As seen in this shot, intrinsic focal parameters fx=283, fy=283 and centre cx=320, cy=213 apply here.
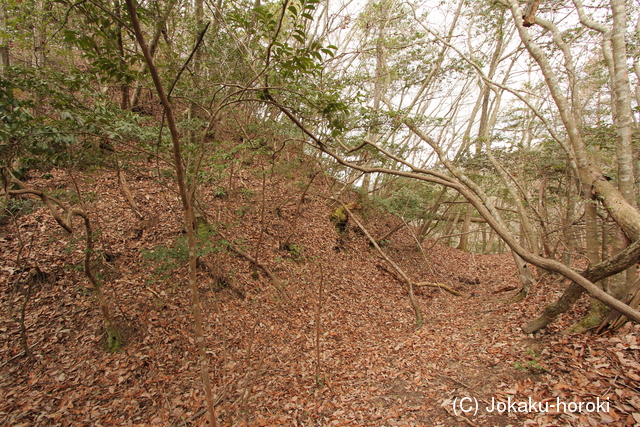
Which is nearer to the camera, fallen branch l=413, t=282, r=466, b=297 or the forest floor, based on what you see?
the forest floor

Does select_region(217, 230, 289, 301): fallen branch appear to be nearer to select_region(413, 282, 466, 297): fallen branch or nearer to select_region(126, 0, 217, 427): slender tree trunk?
select_region(413, 282, 466, 297): fallen branch

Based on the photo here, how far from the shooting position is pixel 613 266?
10.5ft

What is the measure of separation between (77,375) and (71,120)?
3851mm

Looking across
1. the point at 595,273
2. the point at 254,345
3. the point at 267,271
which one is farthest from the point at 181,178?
the point at 267,271

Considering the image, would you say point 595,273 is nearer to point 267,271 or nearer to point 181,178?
point 181,178

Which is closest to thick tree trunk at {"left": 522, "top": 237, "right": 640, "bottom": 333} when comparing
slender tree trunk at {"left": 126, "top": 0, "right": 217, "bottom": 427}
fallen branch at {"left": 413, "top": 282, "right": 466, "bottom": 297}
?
slender tree trunk at {"left": 126, "top": 0, "right": 217, "bottom": 427}

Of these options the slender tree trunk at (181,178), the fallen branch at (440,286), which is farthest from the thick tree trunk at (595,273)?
the fallen branch at (440,286)

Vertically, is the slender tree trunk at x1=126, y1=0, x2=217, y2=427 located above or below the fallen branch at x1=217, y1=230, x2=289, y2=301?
above

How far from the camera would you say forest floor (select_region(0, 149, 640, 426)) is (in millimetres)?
3471

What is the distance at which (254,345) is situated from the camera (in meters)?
5.48

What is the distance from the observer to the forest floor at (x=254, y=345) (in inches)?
137

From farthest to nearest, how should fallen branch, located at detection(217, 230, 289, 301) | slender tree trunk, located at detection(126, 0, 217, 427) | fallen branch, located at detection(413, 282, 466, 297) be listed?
fallen branch, located at detection(413, 282, 466, 297)
fallen branch, located at detection(217, 230, 289, 301)
slender tree trunk, located at detection(126, 0, 217, 427)

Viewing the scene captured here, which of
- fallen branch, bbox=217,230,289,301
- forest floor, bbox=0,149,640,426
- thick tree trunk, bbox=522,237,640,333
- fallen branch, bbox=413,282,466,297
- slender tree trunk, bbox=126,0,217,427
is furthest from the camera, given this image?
fallen branch, bbox=413,282,466,297

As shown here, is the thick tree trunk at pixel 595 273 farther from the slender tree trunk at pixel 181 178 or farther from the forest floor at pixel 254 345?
the slender tree trunk at pixel 181 178
